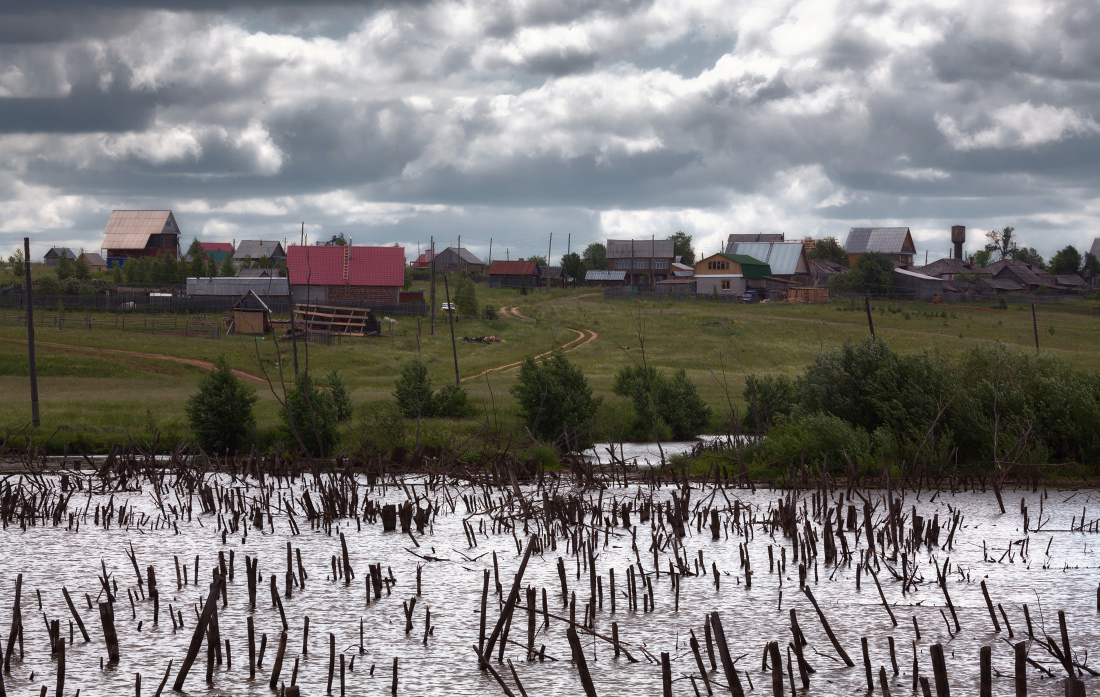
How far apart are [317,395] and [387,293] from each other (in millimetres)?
58795

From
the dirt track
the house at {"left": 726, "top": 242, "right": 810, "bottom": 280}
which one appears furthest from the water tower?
the dirt track

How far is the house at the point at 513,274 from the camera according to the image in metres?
141

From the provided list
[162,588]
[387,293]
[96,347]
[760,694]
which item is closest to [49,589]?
[162,588]

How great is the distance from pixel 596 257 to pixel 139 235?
2760 inches

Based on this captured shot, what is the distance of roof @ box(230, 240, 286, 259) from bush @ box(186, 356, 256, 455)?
443ft

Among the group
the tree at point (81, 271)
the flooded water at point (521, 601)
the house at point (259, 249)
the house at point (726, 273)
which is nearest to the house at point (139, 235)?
the house at point (259, 249)

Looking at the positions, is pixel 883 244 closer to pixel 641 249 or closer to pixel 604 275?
pixel 641 249

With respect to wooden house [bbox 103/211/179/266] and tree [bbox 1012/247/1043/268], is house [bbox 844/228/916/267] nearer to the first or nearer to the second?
tree [bbox 1012/247/1043/268]

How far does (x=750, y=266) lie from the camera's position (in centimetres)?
12375

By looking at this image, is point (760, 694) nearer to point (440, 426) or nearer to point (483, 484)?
point (483, 484)

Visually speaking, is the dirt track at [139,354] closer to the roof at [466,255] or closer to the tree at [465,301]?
the tree at [465,301]

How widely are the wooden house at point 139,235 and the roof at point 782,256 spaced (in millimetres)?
85509

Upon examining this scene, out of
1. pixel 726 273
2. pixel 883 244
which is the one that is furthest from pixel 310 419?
pixel 883 244

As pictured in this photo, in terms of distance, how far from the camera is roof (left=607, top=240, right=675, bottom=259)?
148375mm
